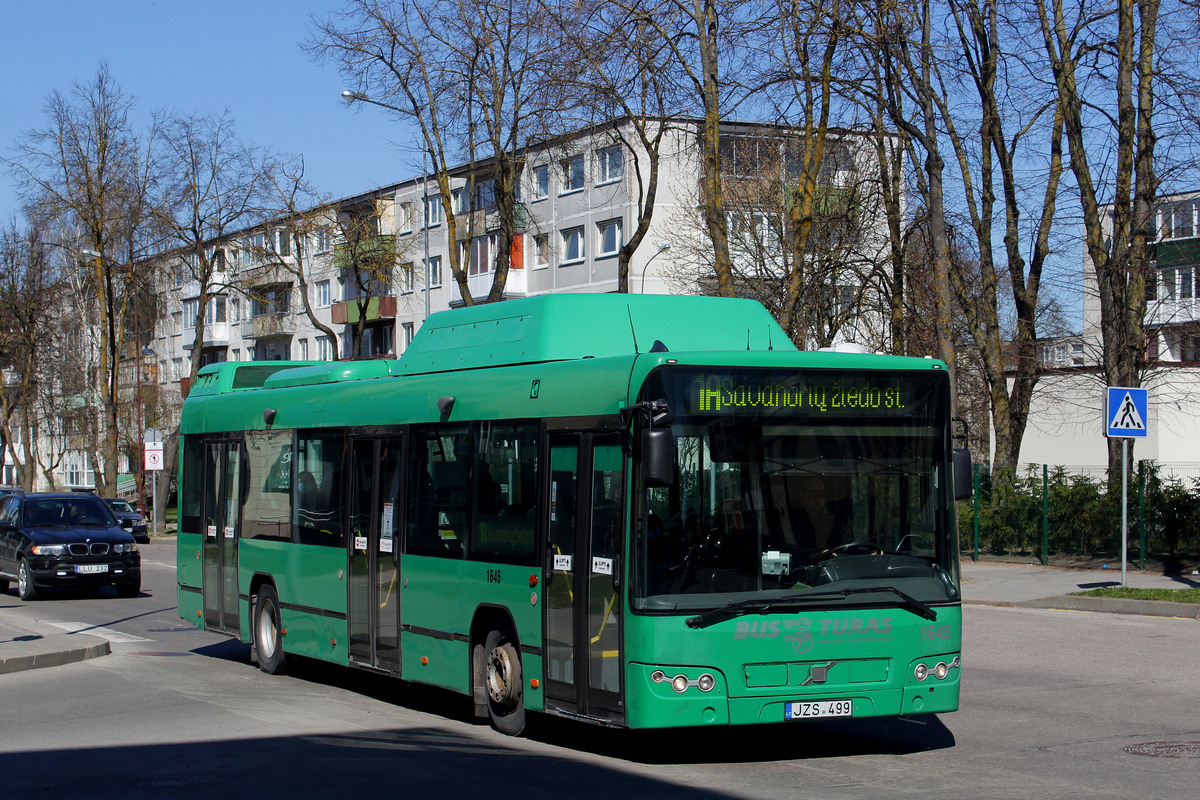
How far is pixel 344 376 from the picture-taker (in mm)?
12734

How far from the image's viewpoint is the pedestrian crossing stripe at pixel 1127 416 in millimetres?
19359

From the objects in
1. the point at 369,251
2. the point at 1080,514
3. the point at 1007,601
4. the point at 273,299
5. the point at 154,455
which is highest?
the point at 369,251

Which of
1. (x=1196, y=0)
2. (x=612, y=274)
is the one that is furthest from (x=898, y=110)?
(x=612, y=274)

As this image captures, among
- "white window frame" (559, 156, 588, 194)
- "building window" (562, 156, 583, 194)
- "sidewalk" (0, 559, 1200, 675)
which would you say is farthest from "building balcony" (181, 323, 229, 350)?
"sidewalk" (0, 559, 1200, 675)

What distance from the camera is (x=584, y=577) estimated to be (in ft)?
27.9

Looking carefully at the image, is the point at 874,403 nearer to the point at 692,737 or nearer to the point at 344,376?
the point at 692,737

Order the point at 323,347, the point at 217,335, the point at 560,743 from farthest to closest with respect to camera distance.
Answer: the point at 217,335 → the point at 323,347 → the point at 560,743

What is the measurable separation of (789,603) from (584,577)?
1.33 m

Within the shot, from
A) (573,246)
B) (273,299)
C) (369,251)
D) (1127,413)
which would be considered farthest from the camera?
(273,299)

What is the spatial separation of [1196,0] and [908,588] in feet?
59.1

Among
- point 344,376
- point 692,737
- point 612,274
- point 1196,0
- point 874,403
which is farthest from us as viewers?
point 612,274

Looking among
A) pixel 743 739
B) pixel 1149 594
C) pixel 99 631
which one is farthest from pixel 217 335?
pixel 743 739

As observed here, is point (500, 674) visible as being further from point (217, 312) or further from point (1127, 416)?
point (217, 312)

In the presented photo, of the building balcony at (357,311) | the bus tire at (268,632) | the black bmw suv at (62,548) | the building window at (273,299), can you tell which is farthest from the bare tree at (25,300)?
the bus tire at (268,632)
